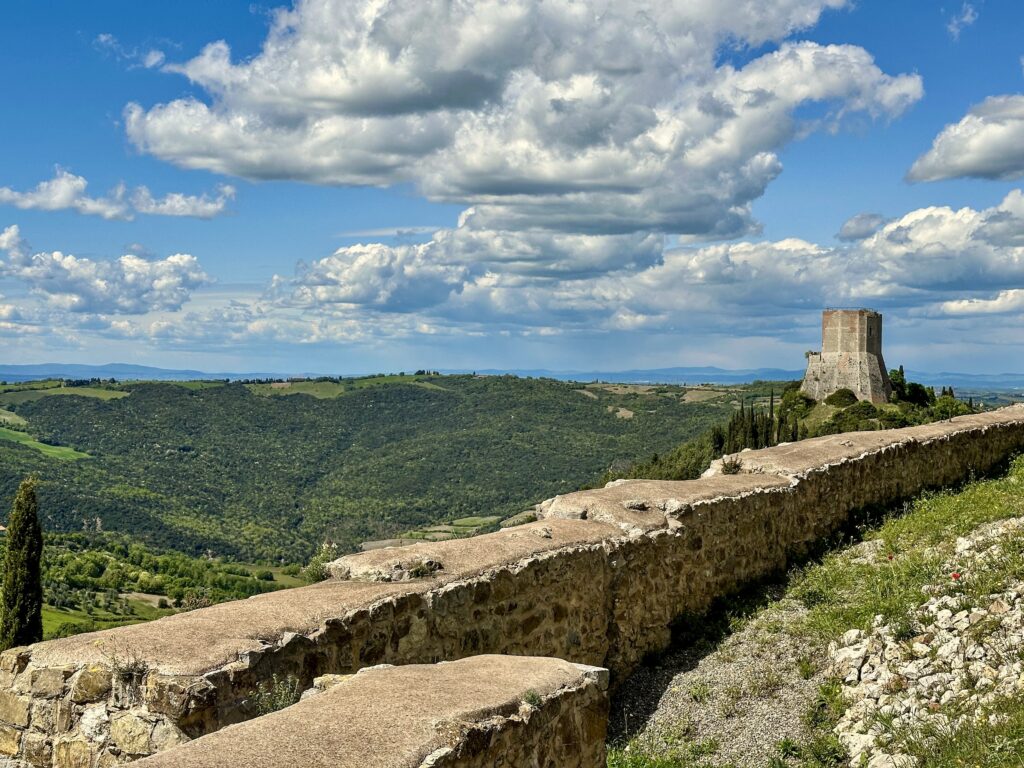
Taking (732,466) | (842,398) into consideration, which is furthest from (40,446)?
(732,466)

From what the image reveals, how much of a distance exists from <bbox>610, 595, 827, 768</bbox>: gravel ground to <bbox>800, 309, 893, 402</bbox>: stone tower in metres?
59.0

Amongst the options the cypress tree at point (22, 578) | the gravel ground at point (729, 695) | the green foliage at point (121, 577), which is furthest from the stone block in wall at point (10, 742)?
the green foliage at point (121, 577)

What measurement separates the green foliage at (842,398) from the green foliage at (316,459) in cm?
5368

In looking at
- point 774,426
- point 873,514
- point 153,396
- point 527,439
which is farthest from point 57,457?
point 873,514

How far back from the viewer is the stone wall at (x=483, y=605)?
566cm

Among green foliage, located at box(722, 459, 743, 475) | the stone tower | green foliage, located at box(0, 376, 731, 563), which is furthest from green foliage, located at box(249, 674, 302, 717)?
green foliage, located at box(0, 376, 731, 563)

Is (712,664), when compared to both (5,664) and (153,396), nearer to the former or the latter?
(5,664)

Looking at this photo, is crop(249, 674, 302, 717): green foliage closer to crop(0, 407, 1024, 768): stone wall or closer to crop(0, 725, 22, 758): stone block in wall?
crop(0, 407, 1024, 768): stone wall

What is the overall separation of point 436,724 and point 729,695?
545cm

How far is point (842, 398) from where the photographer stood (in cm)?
6469

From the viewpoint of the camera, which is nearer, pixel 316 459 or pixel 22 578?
pixel 22 578

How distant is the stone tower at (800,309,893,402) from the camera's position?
215 ft

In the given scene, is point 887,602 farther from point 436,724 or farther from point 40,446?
point 40,446

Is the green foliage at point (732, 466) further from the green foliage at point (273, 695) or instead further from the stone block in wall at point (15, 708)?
the stone block in wall at point (15, 708)
